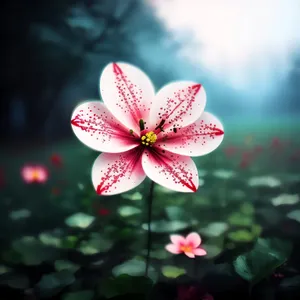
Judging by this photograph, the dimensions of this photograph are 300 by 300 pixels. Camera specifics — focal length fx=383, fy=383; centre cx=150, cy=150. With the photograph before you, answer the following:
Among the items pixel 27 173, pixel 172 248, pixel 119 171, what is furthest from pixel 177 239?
pixel 27 173

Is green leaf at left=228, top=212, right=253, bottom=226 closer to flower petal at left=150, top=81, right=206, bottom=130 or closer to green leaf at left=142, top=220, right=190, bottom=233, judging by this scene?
green leaf at left=142, top=220, right=190, bottom=233

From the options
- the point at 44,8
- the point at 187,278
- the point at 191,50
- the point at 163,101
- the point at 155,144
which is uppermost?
the point at 44,8

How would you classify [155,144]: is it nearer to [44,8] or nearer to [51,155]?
[51,155]

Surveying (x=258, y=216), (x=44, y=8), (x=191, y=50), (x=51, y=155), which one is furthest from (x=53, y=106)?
(x=258, y=216)

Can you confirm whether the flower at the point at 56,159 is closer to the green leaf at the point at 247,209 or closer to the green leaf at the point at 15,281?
the green leaf at the point at 15,281

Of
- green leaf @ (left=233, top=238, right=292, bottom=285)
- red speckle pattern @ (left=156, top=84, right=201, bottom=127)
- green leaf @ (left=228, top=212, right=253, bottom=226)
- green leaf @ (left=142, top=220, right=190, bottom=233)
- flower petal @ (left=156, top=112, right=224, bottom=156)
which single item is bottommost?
green leaf @ (left=233, top=238, right=292, bottom=285)

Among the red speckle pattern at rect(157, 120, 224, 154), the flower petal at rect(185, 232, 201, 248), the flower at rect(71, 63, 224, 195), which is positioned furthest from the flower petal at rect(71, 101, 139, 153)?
the flower petal at rect(185, 232, 201, 248)

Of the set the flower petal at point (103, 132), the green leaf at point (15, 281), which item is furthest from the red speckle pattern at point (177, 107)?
the green leaf at point (15, 281)
